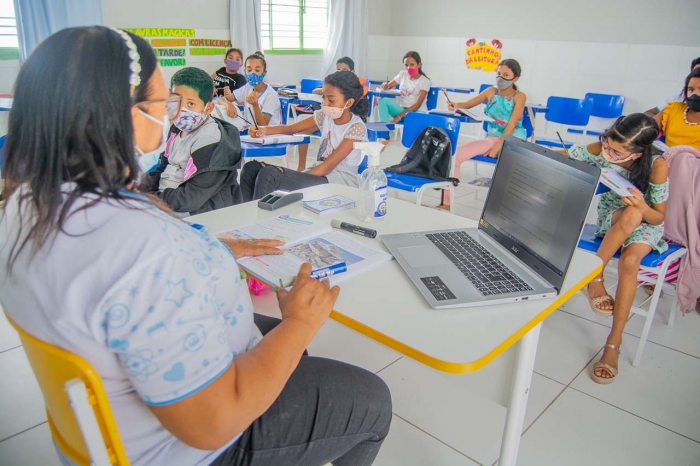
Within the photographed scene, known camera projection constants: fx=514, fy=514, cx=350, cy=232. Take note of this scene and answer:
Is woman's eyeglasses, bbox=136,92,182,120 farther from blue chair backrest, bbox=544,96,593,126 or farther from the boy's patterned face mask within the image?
blue chair backrest, bbox=544,96,593,126

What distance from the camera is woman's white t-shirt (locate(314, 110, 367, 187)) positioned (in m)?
2.82

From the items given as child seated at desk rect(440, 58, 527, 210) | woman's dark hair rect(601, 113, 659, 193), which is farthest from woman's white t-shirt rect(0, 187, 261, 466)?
child seated at desk rect(440, 58, 527, 210)

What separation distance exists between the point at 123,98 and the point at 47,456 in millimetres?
1348

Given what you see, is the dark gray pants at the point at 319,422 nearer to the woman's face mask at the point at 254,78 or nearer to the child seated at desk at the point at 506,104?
the child seated at desk at the point at 506,104

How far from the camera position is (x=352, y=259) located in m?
1.28

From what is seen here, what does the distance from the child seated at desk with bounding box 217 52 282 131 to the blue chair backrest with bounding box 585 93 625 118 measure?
3.09 m

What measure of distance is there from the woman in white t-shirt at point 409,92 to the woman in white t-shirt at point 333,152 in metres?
3.34

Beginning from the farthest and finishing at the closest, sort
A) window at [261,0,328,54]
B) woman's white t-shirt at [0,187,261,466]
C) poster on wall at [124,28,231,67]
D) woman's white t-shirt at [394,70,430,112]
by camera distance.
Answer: window at [261,0,328,54]
woman's white t-shirt at [394,70,430,112]
poster on wall at [124,28,231,67]
woman's white t-shirt at [0,187,261,466]

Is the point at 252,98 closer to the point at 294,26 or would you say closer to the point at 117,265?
the point at 294,26

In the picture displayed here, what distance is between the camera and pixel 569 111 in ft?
16.4

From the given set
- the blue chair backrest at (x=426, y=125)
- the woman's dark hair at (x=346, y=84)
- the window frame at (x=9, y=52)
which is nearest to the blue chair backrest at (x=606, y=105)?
the blue chair backrest at (x=426, y=125)

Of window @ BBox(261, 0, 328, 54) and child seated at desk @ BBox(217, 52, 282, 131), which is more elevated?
window @ BBox(261, 0, 328, 54)

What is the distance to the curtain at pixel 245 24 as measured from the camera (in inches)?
236

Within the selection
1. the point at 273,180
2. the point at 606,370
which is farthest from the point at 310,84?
the point at 606,370
